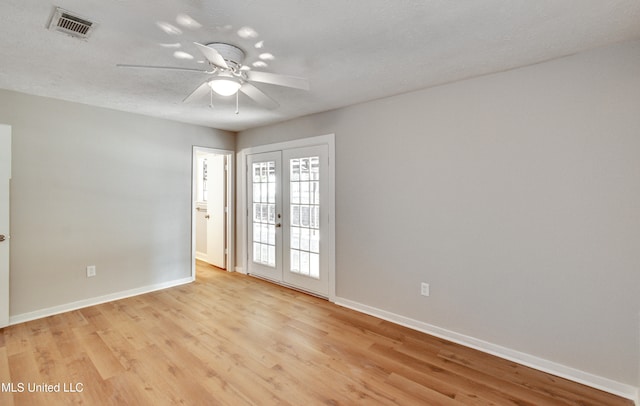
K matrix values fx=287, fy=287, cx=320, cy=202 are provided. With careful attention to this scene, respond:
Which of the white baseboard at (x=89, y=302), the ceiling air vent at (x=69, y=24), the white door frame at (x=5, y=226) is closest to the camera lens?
the ceiling air vent at (x=69, y=24)

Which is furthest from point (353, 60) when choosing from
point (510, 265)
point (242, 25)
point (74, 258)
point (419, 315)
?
point (74, 258)

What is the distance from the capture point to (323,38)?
191cm

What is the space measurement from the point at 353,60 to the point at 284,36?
61 centimetres

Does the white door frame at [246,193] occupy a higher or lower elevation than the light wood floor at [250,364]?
higher

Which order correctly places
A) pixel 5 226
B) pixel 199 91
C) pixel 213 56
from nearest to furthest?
pixel 213 56 < pixel 199 91 < pixel 5 226

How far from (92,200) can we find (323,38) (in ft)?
10.9

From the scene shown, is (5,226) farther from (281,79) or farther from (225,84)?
(281,79)

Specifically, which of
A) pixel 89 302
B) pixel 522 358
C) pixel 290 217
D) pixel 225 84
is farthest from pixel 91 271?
pixel 522 358

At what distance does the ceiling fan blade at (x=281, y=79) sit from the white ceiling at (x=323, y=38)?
244 millimetres

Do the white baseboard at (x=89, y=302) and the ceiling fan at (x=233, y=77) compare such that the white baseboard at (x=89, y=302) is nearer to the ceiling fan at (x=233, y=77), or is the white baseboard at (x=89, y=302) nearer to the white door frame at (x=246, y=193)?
the white door frame at (x=246, y=193)

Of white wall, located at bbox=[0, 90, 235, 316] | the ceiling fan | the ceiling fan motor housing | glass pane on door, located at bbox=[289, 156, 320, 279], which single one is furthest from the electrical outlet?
the ceiling fan motor housing

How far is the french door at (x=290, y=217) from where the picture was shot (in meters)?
3.71

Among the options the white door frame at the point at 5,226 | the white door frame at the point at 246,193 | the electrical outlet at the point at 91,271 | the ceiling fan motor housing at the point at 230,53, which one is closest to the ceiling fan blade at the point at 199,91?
the ceiling fan motor housing at the point at 230,53

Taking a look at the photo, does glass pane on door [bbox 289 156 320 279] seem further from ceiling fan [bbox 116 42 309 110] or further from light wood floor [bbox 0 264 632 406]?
ceiling fan [bbox 116 42 309 110]
